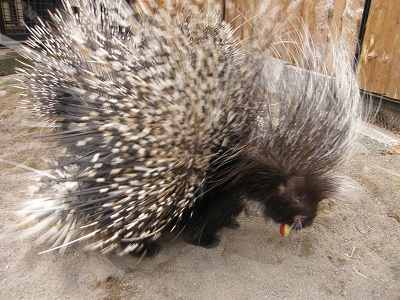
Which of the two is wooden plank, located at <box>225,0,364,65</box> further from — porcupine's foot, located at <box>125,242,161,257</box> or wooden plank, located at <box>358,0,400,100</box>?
porcupine's foot, located at <box>125,242,161,257</box>

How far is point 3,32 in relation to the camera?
4934 millimetres

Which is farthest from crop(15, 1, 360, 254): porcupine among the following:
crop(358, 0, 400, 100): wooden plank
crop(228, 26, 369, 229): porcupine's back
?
crop(358, 0, 400, 100): wooden plank

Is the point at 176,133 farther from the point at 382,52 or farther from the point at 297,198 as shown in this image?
the point at 382,52

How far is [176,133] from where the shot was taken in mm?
1163

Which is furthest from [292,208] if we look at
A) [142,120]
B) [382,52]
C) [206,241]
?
[382,52]

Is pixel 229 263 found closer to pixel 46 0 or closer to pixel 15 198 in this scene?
pixel 15 198

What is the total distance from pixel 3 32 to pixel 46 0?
71 centimetres

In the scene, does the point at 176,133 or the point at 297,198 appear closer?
the point at 176,133

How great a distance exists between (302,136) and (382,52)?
1.71 meters

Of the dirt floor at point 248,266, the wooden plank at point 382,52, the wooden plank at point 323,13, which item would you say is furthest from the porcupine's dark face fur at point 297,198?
the wooden plank at point 382,52

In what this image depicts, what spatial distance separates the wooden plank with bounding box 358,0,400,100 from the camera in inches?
95.9

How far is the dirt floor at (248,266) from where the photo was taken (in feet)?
4.28

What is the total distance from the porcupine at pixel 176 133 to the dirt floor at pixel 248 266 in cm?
10

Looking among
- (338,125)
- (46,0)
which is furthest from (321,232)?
(46,0)
